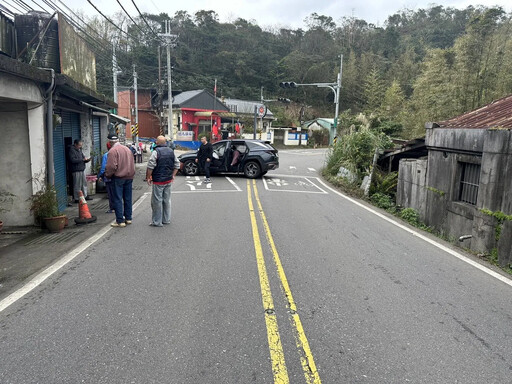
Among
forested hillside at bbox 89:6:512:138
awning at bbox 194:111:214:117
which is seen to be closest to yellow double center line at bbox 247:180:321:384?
forested hillside at bbox 89:6:512:138

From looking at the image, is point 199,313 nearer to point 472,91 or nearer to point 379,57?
point 472,91

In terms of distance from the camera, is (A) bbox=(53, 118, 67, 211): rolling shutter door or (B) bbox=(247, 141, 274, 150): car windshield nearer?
(A) bbox=(53, 118, 67, 211): rolling shutter door

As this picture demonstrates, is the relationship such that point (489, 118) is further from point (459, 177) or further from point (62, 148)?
point (62, 148)

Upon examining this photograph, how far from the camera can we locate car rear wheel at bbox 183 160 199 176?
1672cm

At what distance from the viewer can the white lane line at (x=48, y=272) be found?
4426mm

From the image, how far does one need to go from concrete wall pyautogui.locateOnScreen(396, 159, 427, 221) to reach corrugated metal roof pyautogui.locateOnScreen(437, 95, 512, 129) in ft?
4.27

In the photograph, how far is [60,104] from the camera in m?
10.2

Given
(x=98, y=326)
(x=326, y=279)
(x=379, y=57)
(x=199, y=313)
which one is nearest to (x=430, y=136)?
(x=326, y=279)

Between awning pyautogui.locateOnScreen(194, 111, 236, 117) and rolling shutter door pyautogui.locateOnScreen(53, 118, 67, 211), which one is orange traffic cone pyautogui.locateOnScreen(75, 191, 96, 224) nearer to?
rolling shutter door pyautogui.locateOnScreen(53, 118, 67, 211)

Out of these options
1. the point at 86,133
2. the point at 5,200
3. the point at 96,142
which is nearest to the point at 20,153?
the point at 5,200

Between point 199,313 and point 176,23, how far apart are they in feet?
240

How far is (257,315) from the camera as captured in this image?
4102mm

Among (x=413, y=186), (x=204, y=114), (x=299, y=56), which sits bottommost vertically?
(x=413, y=186)

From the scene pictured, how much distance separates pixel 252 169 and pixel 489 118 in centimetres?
932
